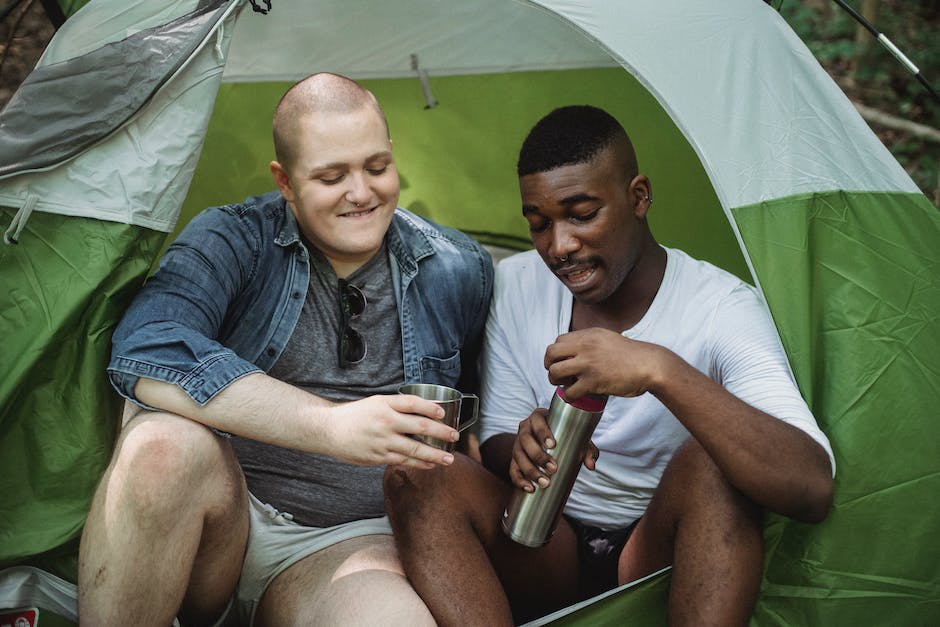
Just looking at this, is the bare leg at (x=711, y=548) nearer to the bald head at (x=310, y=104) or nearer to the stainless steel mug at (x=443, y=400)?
the stainless steel mug at (x=443, y=400)

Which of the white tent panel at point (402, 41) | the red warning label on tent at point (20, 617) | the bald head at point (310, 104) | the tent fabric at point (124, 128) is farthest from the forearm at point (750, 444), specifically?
the white tent panel at point (402, 41)

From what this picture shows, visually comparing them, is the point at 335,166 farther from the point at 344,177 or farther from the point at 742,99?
the point at 742,99

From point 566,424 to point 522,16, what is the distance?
1.47 metres

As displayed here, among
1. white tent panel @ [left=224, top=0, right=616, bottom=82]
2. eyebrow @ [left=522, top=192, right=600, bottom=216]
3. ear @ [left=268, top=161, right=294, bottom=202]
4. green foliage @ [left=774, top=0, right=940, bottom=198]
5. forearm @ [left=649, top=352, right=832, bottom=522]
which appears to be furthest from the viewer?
green foliage @ [left=774, top=0, right=940, bottom=198]

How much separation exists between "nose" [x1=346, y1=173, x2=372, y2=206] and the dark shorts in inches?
29.8

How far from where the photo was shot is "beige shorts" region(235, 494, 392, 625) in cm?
171

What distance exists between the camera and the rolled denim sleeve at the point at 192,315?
58.9 inches

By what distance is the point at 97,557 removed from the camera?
1446mm

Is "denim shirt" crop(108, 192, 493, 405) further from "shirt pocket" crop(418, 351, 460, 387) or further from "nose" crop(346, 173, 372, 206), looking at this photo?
"nose" crop(346, 173, 372, 206)

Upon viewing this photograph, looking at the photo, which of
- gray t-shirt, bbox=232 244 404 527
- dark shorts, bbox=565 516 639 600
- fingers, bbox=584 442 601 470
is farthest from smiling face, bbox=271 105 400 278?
dark shorts, bbox=565 516 639 600

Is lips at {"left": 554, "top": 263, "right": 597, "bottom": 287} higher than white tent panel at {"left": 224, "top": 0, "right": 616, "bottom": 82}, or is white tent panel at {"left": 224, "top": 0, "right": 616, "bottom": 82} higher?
white tent panel at {"left": 224, "top": 0, "right": 616, "bottom": 82}

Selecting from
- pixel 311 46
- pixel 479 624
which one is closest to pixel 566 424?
pixel 479 624

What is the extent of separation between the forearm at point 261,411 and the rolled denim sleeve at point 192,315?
0.06ft

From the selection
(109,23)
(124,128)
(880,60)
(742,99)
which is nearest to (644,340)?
(742,99)
